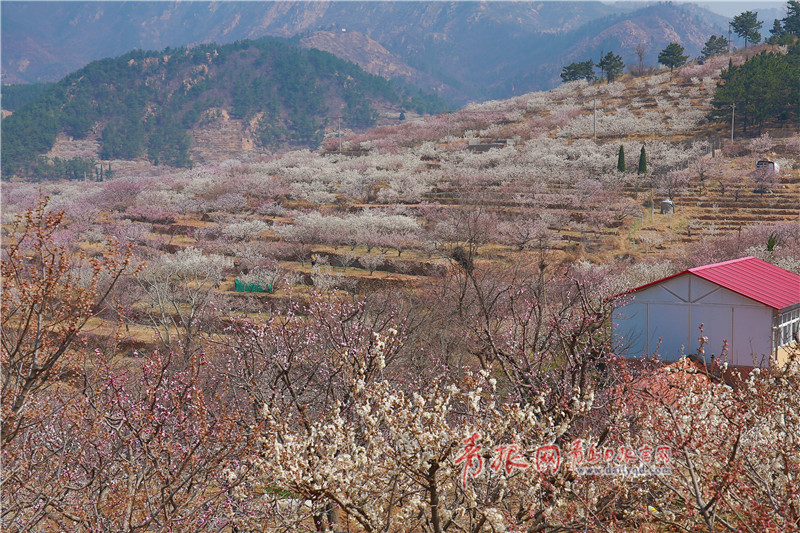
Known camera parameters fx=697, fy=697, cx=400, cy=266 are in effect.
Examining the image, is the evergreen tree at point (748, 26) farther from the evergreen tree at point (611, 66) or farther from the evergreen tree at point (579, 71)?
the evergreen tree at point (579, 71)

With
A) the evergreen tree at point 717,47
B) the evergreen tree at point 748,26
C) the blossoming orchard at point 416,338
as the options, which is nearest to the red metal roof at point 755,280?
the blossoming orchard at point 416,338

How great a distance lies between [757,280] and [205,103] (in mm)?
139015

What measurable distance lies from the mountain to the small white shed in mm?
104386

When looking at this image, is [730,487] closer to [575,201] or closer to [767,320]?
[767,320]

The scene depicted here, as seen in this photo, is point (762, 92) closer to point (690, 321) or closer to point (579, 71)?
point (579, 71)

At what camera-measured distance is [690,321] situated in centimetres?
1639

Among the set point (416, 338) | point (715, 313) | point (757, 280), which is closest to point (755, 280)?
point (757, 280)

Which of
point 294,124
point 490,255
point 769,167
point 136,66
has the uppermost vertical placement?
point 136,66

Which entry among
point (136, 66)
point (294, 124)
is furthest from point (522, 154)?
point (136, 66)

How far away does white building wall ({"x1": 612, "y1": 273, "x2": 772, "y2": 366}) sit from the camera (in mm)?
15688

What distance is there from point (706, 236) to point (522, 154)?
2886cm

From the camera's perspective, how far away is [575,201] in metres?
42.6

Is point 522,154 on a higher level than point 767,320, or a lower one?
Answer: higher

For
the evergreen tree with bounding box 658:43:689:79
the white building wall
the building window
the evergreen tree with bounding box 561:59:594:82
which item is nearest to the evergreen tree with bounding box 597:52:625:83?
the evergreen tree with bounding box 561:59:594:82
